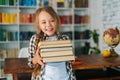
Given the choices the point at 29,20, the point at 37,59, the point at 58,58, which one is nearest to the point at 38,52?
the point at 37,59

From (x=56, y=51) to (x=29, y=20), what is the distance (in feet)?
10.6

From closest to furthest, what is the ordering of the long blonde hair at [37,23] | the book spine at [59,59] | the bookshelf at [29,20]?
the book spine at [59,59]
the long blonde hair at [37,23]
the bookshelf at [29,20]

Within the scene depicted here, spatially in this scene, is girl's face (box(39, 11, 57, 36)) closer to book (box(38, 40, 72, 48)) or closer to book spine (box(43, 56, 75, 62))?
book (box(38, 40, 72, 48))

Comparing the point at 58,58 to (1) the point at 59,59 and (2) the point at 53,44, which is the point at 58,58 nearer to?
(1) the point at 59,59

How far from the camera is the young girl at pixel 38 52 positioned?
5.47ft

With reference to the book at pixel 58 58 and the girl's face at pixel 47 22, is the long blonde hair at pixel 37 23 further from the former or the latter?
the book at pixel 58 58

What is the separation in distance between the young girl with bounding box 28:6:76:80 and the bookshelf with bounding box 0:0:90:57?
3.03m

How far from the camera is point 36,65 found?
5.82 ft

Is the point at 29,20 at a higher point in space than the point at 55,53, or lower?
higher

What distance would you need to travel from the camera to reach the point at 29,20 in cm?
480

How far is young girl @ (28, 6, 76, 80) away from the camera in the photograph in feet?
5.47

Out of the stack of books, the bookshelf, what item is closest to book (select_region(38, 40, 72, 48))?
the stack of books

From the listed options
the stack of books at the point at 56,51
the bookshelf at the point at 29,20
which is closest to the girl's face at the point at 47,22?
the stack of books at the point at 56,51

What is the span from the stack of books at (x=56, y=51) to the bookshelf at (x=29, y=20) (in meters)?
3.15
